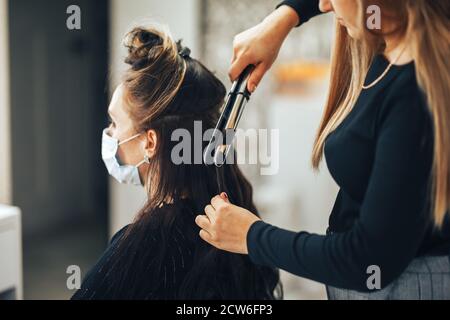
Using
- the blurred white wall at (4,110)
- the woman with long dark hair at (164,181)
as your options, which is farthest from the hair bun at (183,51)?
the blurred white wall at (4,110)

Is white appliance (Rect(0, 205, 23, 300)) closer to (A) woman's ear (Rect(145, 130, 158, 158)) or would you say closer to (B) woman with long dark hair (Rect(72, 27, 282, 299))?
(B) woman with long dark hair (Rect(72, 27, 282, 299))

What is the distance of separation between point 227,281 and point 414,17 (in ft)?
2.62

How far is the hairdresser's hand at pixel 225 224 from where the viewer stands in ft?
4.22

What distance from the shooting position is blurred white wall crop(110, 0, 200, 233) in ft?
4.65

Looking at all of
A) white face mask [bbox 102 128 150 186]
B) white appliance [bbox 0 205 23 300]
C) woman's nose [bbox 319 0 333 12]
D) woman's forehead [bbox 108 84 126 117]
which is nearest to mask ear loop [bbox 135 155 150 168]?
white face mask [bbox 102 128 150 186]

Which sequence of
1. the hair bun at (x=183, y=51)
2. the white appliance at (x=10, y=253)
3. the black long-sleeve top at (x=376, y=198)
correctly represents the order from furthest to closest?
the white appliance at (x=10, y=253) < the hair bun at (x=183, y=51) < the black long-sleeve top at (x=376, y=198)

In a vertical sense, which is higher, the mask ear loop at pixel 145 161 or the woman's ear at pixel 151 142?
the woman's ear at pixel 151 142

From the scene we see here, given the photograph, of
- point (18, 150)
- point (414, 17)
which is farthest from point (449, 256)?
point (18, 150)

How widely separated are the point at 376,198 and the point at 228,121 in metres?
0.42

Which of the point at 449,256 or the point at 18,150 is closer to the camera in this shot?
the point at 449,256

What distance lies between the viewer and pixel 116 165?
1415mm

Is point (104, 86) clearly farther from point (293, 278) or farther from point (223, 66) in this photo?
point (293, 278)

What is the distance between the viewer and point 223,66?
1.39 m

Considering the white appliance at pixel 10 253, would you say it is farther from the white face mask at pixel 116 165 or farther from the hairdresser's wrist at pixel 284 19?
the hairdresser's wrist at pixel 284 19
